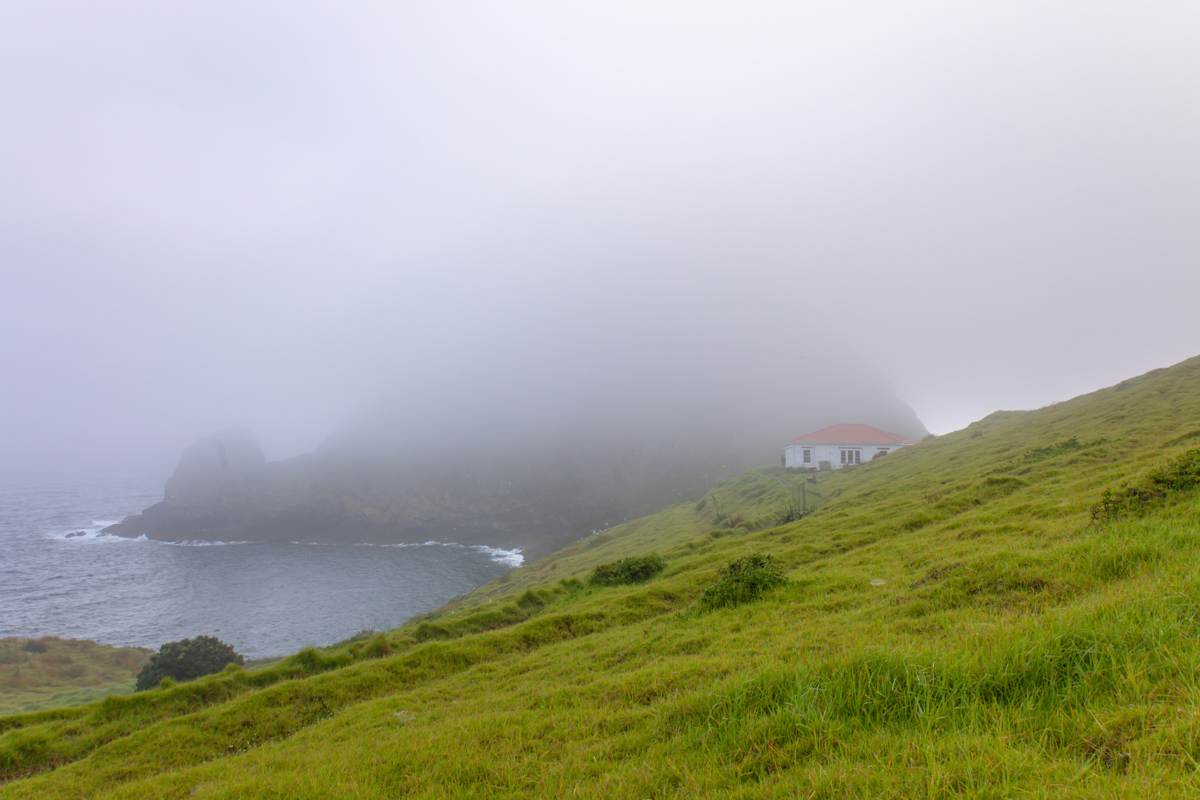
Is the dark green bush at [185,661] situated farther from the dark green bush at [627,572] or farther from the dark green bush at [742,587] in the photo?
the dark green bush at [742,587]

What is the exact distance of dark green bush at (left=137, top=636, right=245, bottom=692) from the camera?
34.1m

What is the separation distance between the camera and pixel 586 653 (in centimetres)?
1352

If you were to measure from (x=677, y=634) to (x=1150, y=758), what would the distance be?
9681mm

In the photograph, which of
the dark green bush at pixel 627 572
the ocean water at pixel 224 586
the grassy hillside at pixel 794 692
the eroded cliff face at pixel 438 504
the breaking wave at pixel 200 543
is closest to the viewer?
the grassy hillside at pixel 794 692

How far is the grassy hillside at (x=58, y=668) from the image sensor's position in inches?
1832

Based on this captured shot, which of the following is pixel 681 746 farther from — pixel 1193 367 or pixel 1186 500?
pixel 1193 367

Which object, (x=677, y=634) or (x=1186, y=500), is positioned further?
(x=677, y=634)

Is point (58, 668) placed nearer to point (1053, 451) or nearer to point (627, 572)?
point (627, 572)

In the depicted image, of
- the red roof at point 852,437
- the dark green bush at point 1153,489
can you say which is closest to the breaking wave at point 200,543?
the red roof at point 852,437

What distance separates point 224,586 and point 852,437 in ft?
369

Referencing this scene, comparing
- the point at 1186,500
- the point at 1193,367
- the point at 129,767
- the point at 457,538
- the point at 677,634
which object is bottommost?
the point at 457,538

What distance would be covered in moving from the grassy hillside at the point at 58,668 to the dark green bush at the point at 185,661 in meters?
10.3

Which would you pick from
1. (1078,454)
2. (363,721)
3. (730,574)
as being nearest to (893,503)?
(1078,454)

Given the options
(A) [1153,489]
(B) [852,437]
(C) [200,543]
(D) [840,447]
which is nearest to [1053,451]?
(A) [1153,489]
